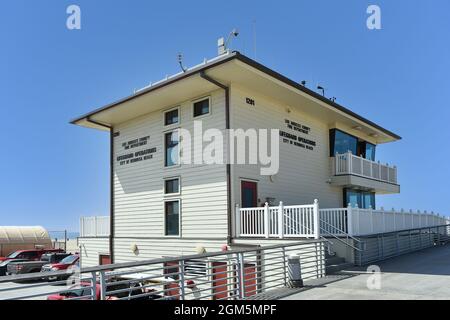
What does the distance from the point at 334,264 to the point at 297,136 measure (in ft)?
21.9

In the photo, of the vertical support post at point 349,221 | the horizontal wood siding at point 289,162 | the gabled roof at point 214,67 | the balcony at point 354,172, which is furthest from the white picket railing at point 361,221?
the gabled roof at point 214,67

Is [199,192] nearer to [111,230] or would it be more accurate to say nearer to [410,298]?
[111,230]

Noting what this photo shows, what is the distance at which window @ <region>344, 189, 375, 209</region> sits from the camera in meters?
21.8

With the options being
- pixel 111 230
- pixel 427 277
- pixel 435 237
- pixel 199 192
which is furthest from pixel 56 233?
pixel 427 277

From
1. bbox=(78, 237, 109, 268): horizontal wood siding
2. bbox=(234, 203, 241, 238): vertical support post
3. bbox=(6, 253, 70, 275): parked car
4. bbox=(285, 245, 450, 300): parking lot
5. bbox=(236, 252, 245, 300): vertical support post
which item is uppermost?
bbox=(234, 203, 241, 238): vertical support post

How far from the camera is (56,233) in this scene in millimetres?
40969

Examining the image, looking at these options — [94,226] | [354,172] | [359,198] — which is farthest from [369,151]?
[94,226]

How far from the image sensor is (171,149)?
57.8 feet

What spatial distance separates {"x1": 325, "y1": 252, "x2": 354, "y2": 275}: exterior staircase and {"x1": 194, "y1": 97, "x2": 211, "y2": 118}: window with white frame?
6741 mm

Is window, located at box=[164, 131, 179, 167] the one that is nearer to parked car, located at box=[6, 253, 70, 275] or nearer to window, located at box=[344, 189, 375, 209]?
window, located at box=[344, 189, 375, 209]

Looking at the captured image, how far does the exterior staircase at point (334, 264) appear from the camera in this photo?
40.9ft

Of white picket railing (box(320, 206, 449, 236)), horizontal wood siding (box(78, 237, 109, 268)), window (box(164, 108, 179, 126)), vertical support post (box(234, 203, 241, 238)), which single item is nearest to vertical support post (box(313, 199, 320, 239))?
white picket railing (box(320, 206, 449, 236))

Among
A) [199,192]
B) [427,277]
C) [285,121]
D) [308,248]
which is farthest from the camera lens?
[285,121]
